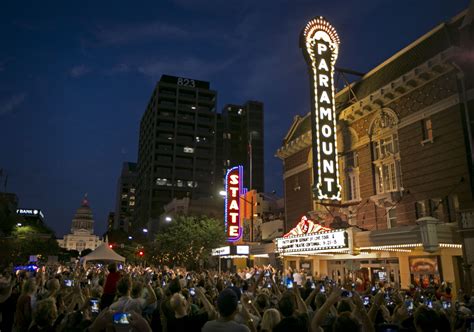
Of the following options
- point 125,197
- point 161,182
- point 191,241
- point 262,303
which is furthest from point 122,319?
point 125,197

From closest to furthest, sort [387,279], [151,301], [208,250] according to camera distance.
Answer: [151,301], [387,279], [208,250]

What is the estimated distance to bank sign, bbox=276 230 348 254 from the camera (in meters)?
22.0

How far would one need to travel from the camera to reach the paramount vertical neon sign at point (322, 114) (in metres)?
24.1

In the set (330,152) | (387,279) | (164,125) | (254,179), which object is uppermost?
(164,125)

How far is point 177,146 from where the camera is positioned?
10638cm

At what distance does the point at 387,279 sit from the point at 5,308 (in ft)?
67.9

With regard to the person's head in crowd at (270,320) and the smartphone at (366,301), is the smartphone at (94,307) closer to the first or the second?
the person's head in crowd at (270,320)

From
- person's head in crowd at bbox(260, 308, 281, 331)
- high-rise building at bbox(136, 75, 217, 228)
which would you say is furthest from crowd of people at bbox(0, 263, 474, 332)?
high-rise building at bbox(136, 75, 217, 228)

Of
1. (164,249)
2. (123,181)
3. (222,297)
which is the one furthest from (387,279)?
(123,181)

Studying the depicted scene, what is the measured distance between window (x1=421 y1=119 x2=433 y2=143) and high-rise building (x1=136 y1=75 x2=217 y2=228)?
274ft

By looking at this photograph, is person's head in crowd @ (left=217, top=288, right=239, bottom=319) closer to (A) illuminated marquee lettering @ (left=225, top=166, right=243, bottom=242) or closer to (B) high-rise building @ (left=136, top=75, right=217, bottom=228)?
(A) illuminated marquee lettering @ (left=225, top=166, right=243, bottom=242)

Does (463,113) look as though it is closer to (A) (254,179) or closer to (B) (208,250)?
(B) (208,250)

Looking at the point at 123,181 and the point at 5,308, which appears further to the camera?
the point at 123,181

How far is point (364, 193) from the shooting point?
2444cm
